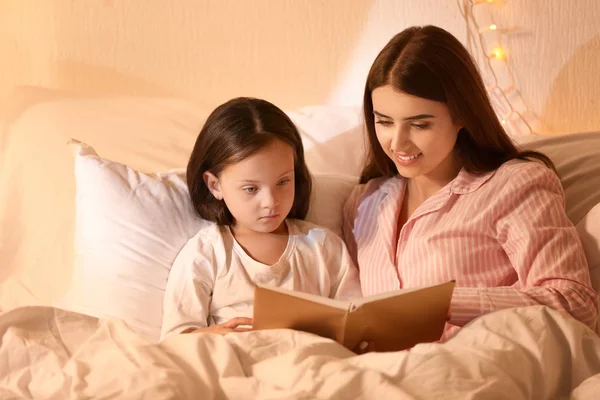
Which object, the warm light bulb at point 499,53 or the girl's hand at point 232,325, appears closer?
the girl's hand at point 232,325

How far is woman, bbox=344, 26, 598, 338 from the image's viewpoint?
125 centimetres

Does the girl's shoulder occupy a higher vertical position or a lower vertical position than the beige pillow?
lower

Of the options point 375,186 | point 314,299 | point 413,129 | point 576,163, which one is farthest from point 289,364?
point 576,163

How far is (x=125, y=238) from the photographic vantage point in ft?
4.81

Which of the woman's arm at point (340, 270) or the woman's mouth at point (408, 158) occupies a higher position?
the woman's mouth at point (408, 158)

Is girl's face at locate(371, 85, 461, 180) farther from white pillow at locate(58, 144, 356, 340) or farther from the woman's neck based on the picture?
white pillow at locate(58, 144, 356, 340)

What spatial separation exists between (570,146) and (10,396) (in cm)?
121

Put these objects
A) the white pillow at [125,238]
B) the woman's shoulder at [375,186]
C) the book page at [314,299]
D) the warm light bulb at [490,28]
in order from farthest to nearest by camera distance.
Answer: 1. the warm light bulb at [490,28]
2. the woman's shoulder at [375,186]
3. the white pillow at [125,238]
4. the book page at [314,299]

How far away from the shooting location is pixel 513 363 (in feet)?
3.42

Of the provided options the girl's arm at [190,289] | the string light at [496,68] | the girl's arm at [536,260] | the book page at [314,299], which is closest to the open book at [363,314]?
the book page at [314,299]

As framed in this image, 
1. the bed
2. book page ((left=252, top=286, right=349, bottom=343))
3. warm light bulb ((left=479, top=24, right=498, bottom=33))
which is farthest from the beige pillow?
book page ((left=252, top=286, right=349, bottom=343))

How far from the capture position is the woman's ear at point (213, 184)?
1.44 metres

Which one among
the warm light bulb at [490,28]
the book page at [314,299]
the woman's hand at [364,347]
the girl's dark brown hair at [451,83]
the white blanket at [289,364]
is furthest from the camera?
the warm light bulb at [490,28]

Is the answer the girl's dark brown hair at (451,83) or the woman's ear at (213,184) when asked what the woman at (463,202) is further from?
the woman's ear at (213,184)
